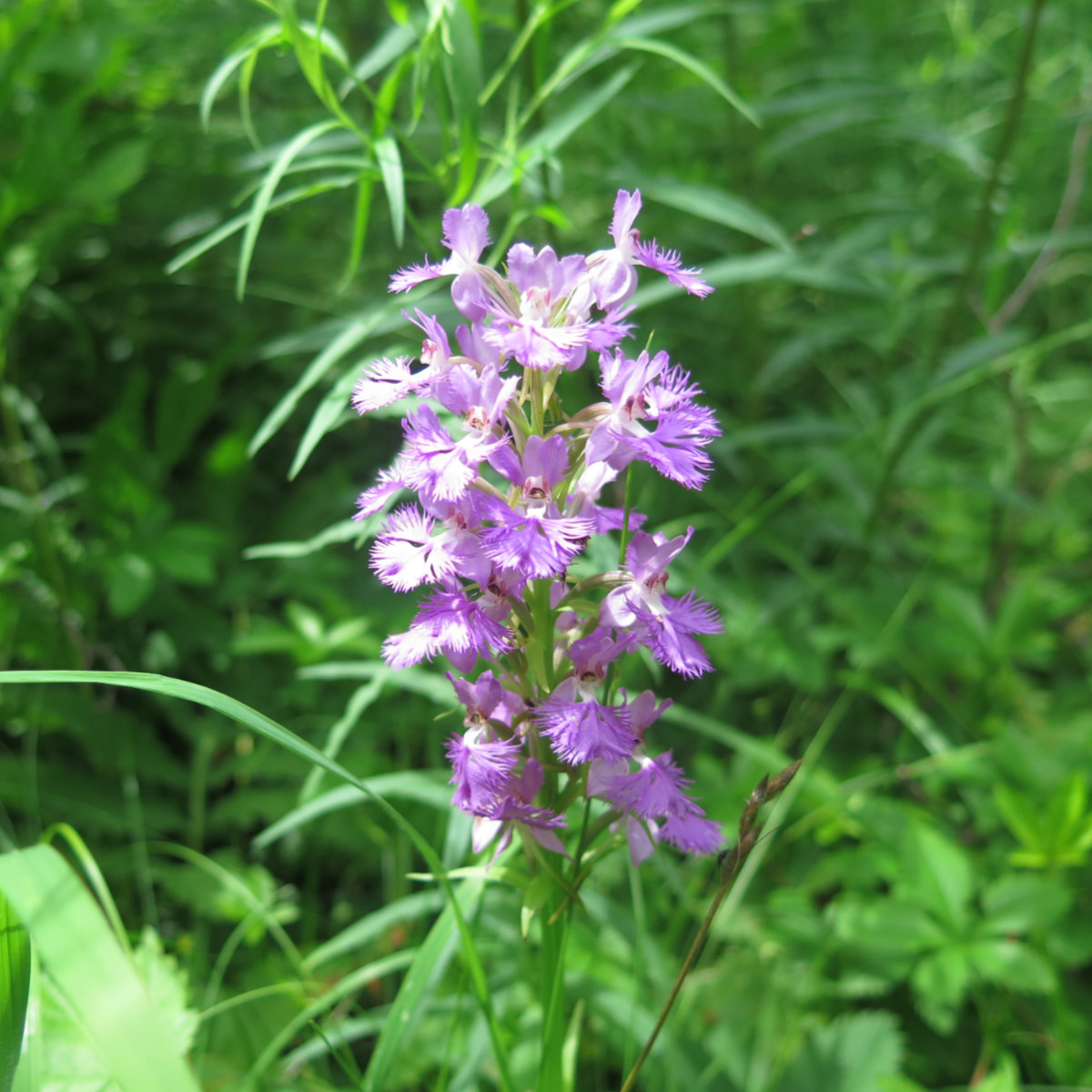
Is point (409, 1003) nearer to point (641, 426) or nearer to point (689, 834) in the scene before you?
point (689, 834)

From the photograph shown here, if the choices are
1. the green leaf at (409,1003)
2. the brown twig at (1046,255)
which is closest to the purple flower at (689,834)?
the green leaf at (409,1003)

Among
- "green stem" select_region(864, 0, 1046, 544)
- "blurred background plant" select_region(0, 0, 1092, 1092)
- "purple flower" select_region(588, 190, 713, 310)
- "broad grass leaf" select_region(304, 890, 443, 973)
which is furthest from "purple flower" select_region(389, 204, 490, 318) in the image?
"green stem" select_region(864, 0, 1046, 544)

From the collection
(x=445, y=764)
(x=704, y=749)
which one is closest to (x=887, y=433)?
(x=704, y=749)

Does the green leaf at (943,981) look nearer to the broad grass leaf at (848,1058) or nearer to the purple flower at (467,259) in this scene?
the broad grass leaf at (848,1058)

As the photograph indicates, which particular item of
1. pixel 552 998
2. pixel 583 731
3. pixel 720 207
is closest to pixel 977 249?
pixel 720 207

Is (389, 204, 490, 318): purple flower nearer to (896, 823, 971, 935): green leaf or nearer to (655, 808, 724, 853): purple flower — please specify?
(655, 808, 724, 853): purple flower

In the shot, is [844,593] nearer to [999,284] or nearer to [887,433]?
[887,433]
